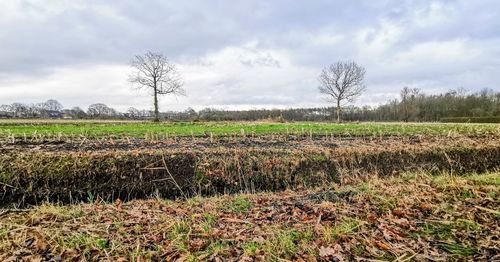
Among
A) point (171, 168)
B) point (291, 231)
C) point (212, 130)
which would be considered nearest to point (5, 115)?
point (212, 130)

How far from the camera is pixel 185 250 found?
11.8 ft

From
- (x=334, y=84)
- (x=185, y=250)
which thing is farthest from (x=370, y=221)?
(x=334, y=84)

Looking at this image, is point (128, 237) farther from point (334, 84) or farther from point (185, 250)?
point (334, 84)

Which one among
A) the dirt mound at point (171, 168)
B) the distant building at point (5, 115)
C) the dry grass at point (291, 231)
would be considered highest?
the distant building at point (5, 115)

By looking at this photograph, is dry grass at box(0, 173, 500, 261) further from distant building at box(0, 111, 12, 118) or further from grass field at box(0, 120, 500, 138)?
distant building at box(0, 111, 12, 118)

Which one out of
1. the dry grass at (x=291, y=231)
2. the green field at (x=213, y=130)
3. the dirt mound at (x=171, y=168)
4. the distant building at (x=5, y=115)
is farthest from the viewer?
the distant building at (x=5, y=115)

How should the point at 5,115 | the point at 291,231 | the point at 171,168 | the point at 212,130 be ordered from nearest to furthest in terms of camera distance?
the point at 291,231, the point at 171,168, the point at 212,130, the point at 5,115

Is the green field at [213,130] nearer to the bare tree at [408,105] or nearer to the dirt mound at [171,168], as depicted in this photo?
the dirt mound at [171,168]

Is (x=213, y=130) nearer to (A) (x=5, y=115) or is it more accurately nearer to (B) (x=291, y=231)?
(B) (x=291, y=231)

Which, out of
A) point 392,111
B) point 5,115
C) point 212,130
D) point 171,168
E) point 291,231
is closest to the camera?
point 291,231

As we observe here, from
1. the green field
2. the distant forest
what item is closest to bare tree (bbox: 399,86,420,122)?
the distant forest

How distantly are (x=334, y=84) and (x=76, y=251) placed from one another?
172ft

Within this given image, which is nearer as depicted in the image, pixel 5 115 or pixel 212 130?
pixel 212 130

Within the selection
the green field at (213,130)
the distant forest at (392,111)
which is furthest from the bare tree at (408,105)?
the green field at (213,130)
